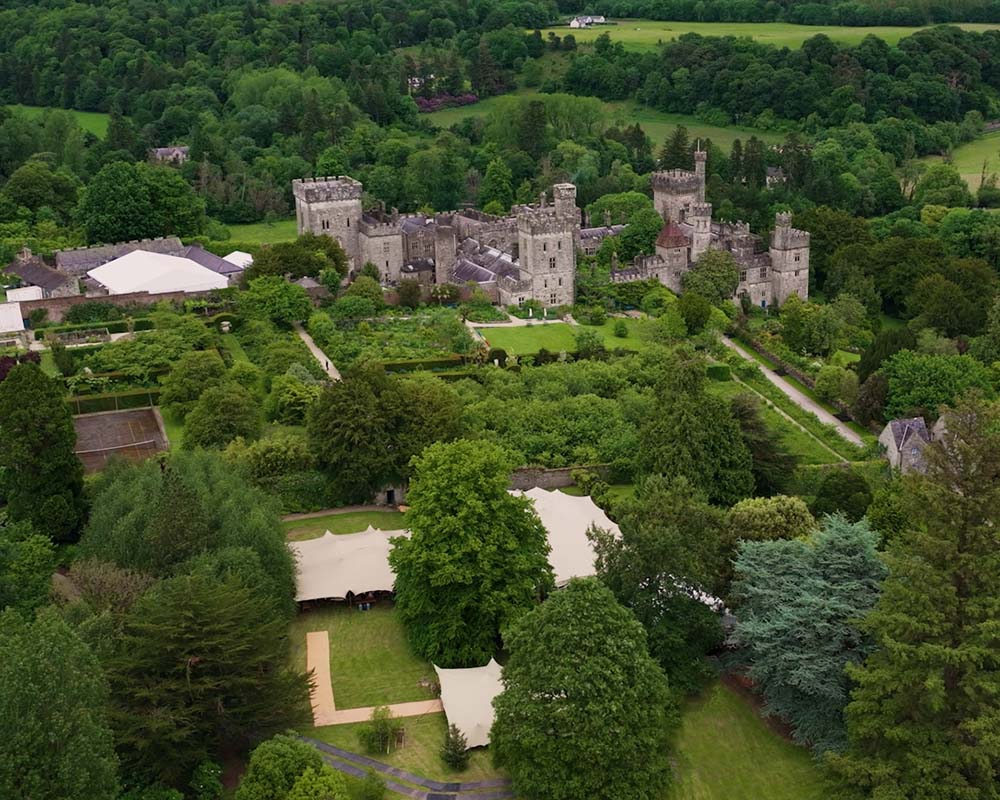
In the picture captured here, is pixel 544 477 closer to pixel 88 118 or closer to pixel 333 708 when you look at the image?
pixel 333 708

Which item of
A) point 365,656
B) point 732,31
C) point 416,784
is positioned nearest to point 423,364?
point 365,656

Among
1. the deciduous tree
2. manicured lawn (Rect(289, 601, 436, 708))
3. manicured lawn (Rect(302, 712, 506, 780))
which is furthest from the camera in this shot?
manicured lawn (Rect(289, 601, 436, 708))

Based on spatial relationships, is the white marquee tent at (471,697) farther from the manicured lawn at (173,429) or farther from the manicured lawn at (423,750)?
the manicured lawn at (173,429)

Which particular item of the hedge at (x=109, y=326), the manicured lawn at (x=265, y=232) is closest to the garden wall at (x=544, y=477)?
the hedge at (x=109, y=326)

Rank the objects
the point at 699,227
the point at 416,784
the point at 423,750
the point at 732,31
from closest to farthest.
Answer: the point at 416,784, the point at 423,750, the point at 699,227, the point at 732,31

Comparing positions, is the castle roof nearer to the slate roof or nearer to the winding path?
the slate roof

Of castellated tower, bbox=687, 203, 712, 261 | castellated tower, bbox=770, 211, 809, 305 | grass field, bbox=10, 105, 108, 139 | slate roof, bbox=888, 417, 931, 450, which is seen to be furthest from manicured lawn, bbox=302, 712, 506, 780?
grass field, bbox=10, 105, 108, 139
